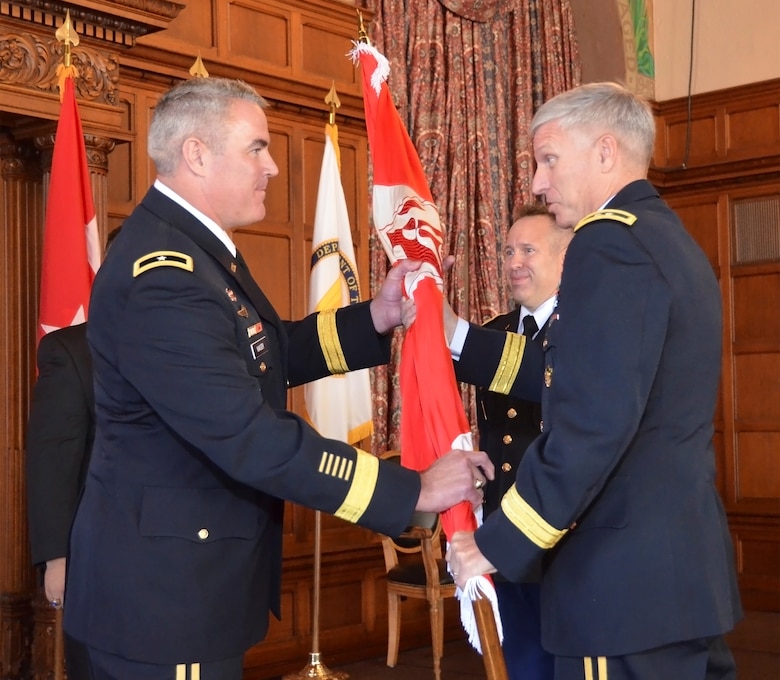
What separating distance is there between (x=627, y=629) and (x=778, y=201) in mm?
6788

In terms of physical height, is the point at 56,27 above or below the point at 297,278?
above

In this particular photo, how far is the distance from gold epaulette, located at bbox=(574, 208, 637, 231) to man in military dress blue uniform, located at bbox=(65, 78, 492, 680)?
2.09 feet

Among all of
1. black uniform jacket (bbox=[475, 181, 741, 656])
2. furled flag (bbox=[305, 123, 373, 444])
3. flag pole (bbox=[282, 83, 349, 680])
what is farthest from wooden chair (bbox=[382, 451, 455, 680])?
black uniform jacket (bbox=[475, 181, 741, 656])

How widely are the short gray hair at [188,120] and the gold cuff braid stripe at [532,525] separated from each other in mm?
1017

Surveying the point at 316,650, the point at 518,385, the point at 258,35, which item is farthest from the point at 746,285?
the point at 518,385

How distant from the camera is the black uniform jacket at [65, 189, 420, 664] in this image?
2.08 metres

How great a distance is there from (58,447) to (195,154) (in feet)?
4.62

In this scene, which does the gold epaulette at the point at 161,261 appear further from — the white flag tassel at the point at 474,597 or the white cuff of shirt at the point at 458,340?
the white cuff of shirt at the point at 458,340

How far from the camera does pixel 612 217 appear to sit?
2.06 metres

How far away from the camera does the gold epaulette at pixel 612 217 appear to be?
205 centimetres

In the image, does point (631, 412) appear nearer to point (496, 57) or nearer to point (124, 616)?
point (124, 616)

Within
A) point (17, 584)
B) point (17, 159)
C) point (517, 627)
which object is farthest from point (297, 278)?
point (517, 627)

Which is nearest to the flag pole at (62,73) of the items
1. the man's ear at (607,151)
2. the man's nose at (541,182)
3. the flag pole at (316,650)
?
the flag pole at (316,650)

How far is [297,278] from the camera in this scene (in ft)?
18.6
